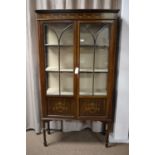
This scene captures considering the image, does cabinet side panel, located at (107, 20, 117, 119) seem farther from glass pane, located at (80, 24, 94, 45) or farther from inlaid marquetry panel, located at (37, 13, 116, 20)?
glass pane, located at (80, 24, 94, 45)

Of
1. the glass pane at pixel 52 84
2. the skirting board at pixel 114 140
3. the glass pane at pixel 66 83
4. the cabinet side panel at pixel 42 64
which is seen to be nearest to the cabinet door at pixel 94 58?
the glass pane at pixel 66 83

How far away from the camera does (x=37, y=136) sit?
238 centimetres

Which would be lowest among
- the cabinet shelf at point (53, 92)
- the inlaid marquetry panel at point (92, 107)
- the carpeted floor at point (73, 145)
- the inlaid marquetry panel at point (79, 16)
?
the carpeted floor at point (73, 145)

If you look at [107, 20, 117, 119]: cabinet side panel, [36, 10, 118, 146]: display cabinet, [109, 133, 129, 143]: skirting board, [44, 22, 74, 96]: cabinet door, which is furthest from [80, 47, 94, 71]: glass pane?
[109, 133, 129, 143]: skirting board

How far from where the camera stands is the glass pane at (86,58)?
1974 mm

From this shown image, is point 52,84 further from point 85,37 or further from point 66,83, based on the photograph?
point 85,37

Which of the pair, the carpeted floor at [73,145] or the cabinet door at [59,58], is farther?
the carpeted floor at [73,145]

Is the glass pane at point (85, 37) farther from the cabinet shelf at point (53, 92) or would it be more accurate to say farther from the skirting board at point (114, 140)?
the skirting board at point (114, 140)

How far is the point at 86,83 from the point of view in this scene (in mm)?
2049

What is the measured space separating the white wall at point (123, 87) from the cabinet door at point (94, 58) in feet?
0.65

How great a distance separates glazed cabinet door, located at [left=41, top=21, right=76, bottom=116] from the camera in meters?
1.95

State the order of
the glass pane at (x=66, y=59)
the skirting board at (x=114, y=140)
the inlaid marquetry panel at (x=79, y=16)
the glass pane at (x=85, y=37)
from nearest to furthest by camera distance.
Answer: the inlaid marquetry panel at (x=79, y=16) < the glass pane at (x=85, y=37) < the glass pane at (x=66, y=59) < the skirting board at (x=114, y=140)
